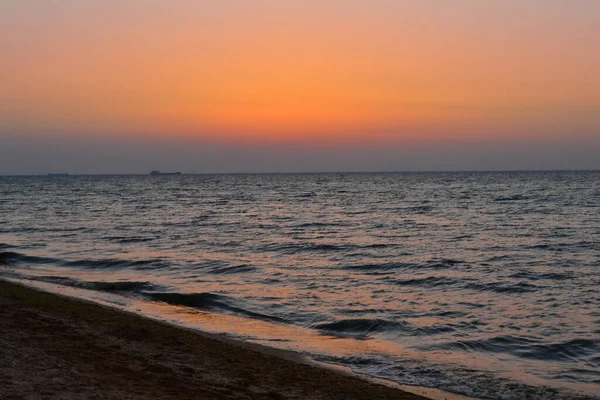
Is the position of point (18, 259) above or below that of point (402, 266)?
below

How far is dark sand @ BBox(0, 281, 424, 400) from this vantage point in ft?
27.9

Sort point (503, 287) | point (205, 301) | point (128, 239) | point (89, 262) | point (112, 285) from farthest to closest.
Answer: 1. point (128, 239)
2. point (89, 262)
3. point (112, 285)
4. point (503, 287)
5. point (205, 301)

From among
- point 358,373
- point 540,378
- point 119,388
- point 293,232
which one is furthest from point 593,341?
point 293,232

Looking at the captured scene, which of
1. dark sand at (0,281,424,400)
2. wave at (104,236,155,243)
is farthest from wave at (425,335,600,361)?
wave at (104,236,155,243)

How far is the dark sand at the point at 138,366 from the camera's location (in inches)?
335

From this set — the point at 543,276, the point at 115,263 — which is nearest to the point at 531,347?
the point at 543,276

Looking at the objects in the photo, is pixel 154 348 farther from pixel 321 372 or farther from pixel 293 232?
pixel 293 232

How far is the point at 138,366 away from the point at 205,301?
842cm

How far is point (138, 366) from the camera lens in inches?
396

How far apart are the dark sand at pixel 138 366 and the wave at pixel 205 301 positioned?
3.23 m

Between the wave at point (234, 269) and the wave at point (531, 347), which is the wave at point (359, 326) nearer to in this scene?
the wave at point (531, 347)

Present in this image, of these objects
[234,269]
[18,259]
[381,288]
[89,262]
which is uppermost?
[381,288]

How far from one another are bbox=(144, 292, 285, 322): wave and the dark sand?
3.23 m

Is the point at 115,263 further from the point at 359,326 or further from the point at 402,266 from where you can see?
the point at 359,326
